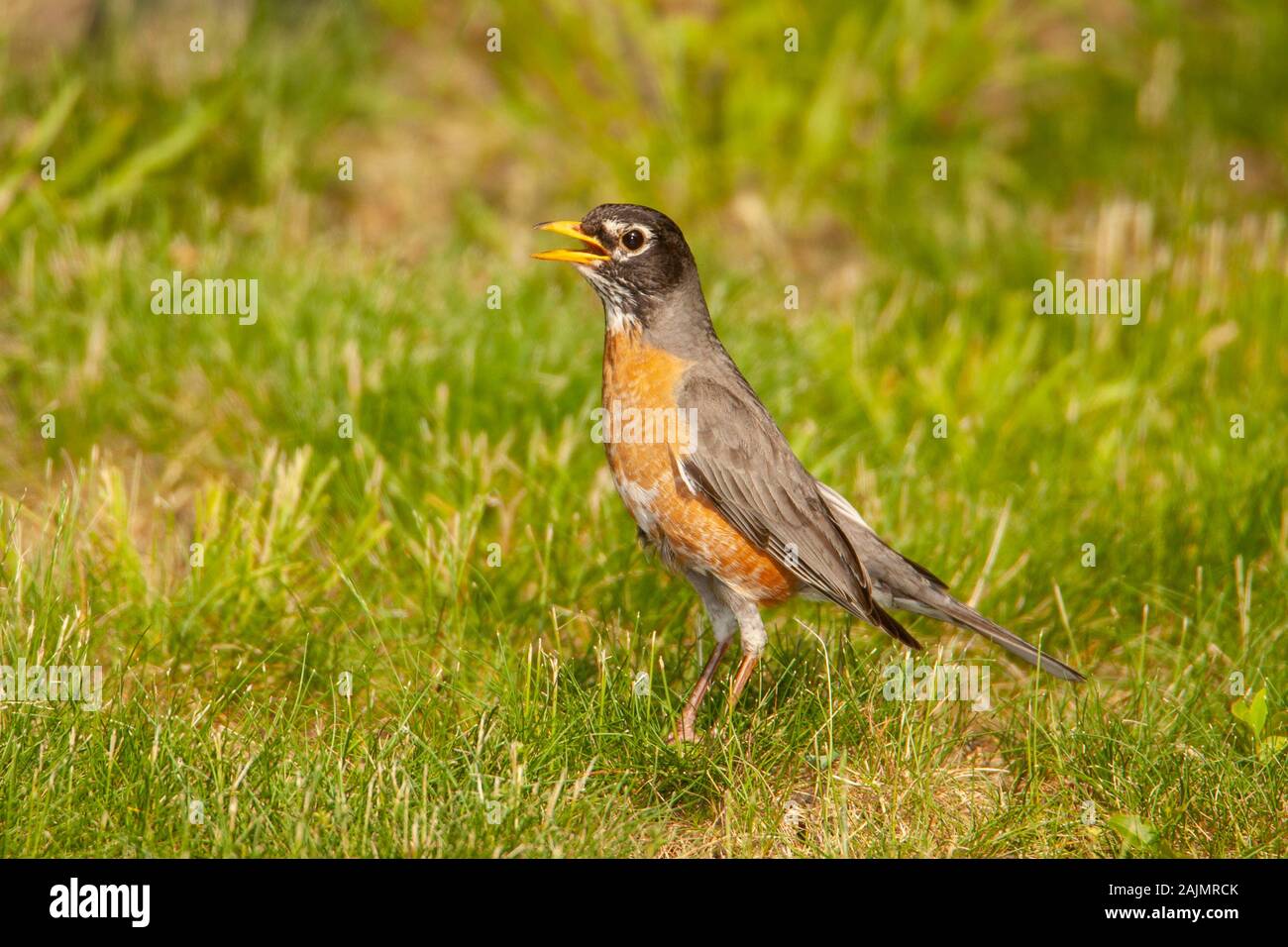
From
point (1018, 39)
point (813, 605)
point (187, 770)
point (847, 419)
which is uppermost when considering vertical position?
point (1018, 39)

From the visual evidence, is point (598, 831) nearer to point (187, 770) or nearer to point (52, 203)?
point (187, 770)

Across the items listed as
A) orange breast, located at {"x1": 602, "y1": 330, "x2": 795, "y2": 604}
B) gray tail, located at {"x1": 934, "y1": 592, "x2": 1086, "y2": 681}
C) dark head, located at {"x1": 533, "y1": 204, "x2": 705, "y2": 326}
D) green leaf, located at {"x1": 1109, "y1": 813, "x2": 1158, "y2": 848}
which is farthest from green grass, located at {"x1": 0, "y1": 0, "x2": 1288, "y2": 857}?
dark head, located at {"x1": 533, "y1": 204, "x2": 705, "y2": 326}

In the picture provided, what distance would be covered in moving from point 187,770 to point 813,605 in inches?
95.1

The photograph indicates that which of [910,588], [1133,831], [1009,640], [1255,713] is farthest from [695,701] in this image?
[1255,713]

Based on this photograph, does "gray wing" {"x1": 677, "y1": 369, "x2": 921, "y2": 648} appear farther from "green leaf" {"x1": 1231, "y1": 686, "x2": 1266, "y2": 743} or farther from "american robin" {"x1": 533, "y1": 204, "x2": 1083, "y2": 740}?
"green leaf" {"x1": 1231, "y1": 686, "x2": 1266, "y2": 743}

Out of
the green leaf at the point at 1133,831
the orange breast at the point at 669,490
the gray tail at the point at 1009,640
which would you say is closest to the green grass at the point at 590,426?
the green leaf at the point at 1133,831

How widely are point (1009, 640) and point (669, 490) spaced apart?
118cm

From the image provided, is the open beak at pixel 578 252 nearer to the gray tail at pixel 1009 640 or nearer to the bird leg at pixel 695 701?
the bird leg at pixel 695 701

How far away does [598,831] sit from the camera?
4.04 metres

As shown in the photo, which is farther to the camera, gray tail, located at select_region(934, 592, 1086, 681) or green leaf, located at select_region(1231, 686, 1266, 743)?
gray tail, located at select_region(934, 592, 1086, 681)

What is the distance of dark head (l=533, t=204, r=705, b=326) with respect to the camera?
4.95m

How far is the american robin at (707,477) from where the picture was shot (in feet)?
15.6

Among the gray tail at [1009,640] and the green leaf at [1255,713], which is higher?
the gray tail at [1009,640]
